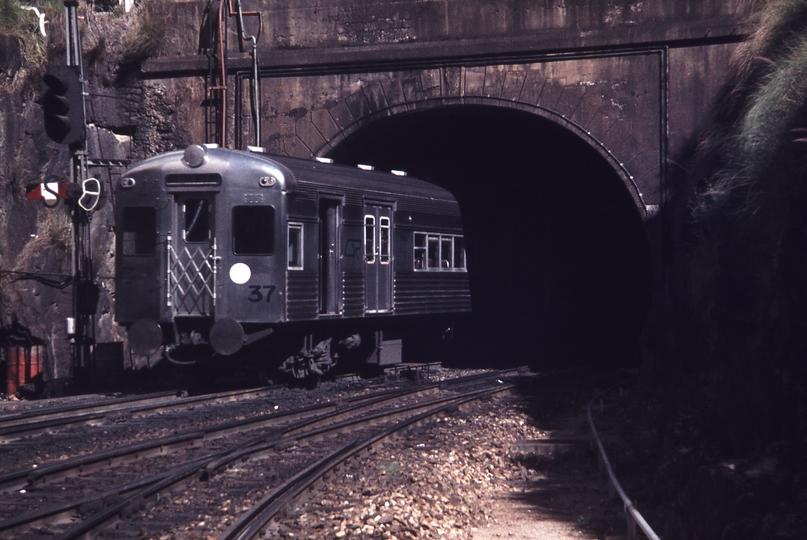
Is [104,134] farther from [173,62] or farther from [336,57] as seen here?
[336,57]

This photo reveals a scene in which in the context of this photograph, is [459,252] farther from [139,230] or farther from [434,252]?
[139,230]

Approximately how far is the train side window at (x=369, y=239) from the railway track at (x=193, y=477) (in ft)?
12.8

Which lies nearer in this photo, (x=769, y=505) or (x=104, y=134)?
(x=769, y=505)

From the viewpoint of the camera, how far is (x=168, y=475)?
7.93 metres

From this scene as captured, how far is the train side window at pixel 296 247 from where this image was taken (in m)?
13.7

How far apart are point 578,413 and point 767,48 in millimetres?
6175

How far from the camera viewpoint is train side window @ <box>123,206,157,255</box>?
44.7 ft

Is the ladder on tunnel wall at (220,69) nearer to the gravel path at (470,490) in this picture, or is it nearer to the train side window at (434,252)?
the train side window at (434,252)

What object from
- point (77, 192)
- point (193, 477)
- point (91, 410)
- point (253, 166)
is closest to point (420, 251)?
point (253, 166)

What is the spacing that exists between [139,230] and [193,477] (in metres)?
6.44

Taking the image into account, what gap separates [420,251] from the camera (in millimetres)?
17281

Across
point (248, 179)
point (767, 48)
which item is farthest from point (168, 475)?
point (767, 48)

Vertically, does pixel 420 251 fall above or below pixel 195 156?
below

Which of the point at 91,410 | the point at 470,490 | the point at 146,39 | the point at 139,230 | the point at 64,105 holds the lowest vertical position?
the point at 470,490
